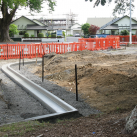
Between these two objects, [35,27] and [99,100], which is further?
[35,27]

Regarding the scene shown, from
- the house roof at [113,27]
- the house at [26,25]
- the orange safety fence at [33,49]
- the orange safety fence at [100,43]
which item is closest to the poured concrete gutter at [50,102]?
the orange safety fence at [33,49]

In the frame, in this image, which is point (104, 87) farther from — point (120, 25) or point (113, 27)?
point (120, 25)

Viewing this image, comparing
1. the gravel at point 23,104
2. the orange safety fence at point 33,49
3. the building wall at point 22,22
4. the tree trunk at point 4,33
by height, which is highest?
the building wall at point 22,22

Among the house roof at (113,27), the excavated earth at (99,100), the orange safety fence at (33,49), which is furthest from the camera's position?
the house roof at (113,27)

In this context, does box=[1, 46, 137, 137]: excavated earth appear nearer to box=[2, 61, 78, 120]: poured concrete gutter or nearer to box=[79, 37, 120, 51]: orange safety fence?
box=[2, 61, 78, 120]: poured concrete gutter

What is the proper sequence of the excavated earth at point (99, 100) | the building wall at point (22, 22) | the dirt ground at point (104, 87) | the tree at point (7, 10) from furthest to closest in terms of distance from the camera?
the building wall at point (22, 22), the tree at point (7, 10), the dirt ground at point (104, 87), the excavated earth at point (99, 100)

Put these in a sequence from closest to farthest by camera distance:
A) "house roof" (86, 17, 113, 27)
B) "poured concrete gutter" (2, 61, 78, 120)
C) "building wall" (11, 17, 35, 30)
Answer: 1. "poured concrete gutter" (2, 61, 78, 120)
2. "building wall" (11, 17, 35, 30)
3. "house roof" (86, 17, 113, 27)

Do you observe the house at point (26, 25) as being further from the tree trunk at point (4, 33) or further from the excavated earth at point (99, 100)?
the excavated earth at point (99, 100)

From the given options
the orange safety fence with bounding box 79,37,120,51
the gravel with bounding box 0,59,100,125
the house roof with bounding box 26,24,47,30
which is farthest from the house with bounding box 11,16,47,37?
the gravel with bounding box 0,59,100,125

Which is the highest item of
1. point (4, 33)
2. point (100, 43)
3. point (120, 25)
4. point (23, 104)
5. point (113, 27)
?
point (120, 25)

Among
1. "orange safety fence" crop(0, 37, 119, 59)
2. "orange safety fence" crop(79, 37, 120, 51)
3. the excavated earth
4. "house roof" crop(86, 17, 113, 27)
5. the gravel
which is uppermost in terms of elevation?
"house roof" crop(86, 17, 113, 27)

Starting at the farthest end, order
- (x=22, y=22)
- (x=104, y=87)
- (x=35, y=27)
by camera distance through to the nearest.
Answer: (x=22, y=22) < (x=35, y=27) < (x=104, y=87)

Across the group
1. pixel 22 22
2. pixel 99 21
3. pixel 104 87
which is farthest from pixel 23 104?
pixel 99 21

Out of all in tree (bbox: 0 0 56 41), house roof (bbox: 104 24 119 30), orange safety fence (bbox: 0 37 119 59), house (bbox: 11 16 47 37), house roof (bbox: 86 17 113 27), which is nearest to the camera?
orange safety fence (bbox: 0 37 119 59)
